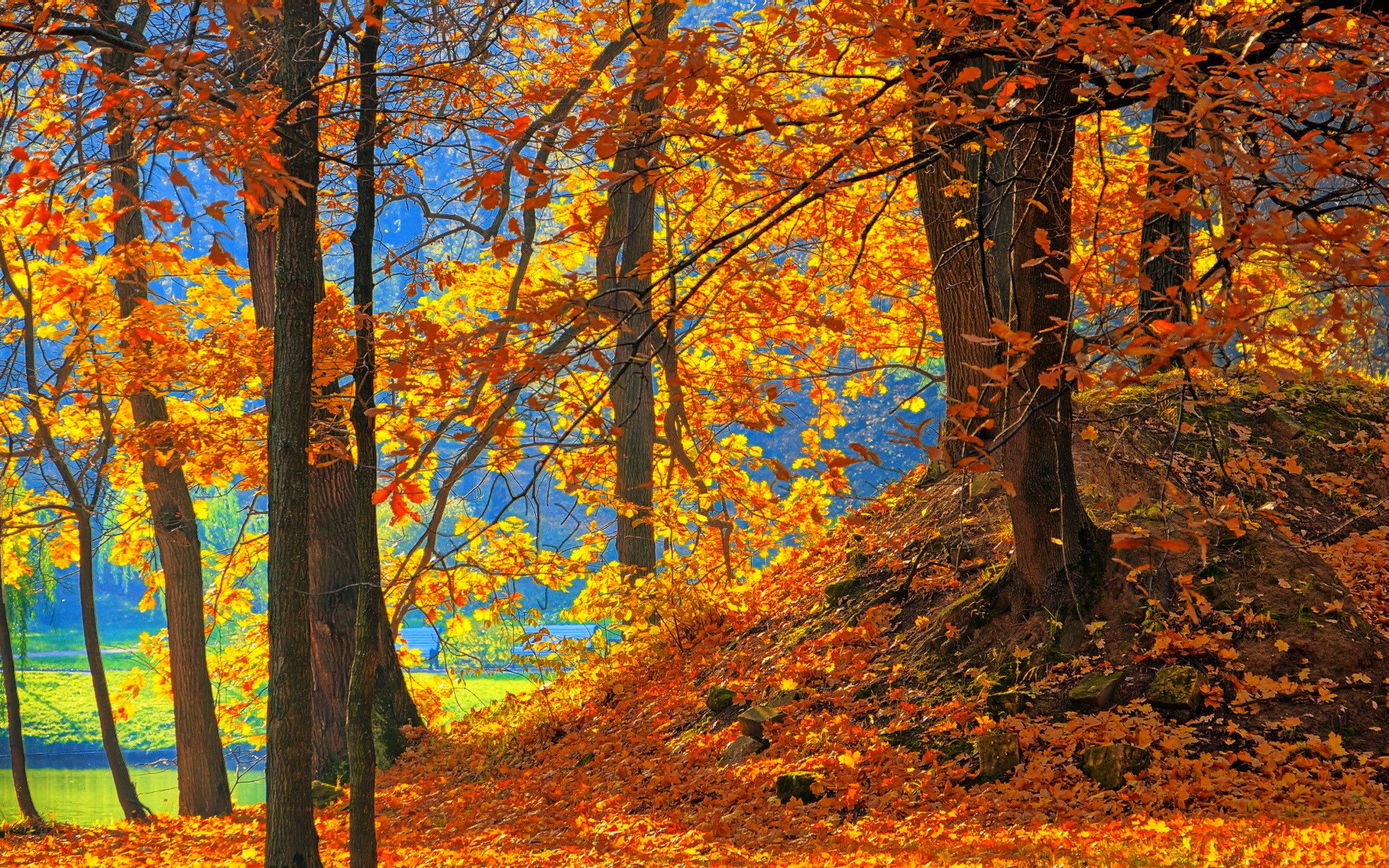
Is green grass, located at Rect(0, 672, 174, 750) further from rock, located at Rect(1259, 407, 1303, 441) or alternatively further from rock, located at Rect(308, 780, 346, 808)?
rock, located at Rect(1259, 407, 1303, 441)

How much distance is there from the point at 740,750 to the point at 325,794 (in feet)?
16.0

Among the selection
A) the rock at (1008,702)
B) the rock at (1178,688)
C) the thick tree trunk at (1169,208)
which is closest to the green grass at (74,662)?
the rock at (1008,702)

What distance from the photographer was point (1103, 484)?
7273mm

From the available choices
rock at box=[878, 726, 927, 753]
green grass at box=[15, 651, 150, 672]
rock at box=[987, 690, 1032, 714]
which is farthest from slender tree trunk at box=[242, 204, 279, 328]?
green grass at box=[15, 651, 150, 672]

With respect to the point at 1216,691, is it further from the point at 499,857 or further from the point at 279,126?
the point at 279,126

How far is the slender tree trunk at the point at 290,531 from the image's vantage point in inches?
196

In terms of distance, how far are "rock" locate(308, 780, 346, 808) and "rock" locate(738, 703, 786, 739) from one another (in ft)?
14.9

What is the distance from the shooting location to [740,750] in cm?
664

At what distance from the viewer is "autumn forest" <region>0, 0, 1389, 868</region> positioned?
3711 millimetres

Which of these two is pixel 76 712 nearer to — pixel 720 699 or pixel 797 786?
pixel 720 699

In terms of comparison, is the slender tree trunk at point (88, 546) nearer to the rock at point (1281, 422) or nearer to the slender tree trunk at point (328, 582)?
the slender tree trunk at point (328, 582)

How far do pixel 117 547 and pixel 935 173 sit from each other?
10310 mm

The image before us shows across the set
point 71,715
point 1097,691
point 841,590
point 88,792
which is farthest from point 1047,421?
point 71,715

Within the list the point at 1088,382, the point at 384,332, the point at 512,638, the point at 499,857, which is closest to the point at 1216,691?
the point at 1088,382
